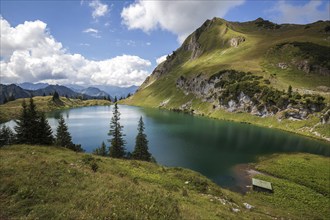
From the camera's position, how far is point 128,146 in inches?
2879

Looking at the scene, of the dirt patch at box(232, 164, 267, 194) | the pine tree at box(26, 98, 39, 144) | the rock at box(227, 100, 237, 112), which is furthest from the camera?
the rock at box(227, 100, 237, 112)

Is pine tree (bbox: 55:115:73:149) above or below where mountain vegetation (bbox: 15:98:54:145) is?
below

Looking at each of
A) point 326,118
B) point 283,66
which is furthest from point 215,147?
point 283,66

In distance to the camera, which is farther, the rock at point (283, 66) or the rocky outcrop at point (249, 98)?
the rock at point (283, 66)

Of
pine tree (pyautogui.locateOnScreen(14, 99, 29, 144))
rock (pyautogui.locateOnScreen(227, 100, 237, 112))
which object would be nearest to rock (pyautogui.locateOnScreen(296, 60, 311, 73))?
rock (pyautogui.locateOnScreen(227, 100, 237, 112))

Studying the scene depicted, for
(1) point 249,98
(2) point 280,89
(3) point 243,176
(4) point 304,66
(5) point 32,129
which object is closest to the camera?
(5) point 32,129

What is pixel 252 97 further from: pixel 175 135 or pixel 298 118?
pixel 175 135

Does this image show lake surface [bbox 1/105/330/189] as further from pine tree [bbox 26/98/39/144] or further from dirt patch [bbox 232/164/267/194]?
pine tree [bbox 26/98/39/144]

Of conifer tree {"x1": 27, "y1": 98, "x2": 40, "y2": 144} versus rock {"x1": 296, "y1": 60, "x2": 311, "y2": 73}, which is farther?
rock {"x1": 296, "y1": 60, "x2": 311, "y2": 73}

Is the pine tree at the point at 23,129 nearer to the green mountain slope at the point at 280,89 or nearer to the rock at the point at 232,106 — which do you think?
the green mountain slope at the point at 280,89

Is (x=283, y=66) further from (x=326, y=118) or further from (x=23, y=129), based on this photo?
(x=23, y=129)

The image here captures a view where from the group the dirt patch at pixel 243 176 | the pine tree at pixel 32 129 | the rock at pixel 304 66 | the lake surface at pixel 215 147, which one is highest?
the rock at pixel 304 66

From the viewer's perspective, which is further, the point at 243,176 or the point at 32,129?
the point at 243,176

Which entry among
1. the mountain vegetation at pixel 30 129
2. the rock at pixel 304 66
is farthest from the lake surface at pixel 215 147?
the rock at pixel 304 66
